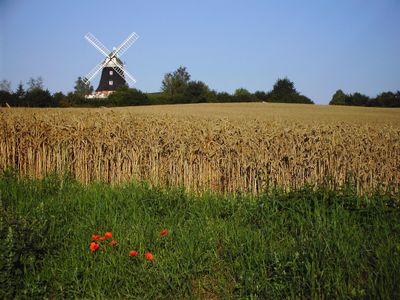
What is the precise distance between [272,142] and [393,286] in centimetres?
475

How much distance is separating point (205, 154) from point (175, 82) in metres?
66.6

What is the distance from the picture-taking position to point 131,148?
28.5ft

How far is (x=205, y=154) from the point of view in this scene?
8.08 meters

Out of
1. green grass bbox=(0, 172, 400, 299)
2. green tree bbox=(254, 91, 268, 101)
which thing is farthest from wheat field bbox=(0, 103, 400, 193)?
green tree bbox=(254, 91, 268, 101)

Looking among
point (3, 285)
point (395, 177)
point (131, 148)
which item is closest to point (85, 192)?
point (131, 148)

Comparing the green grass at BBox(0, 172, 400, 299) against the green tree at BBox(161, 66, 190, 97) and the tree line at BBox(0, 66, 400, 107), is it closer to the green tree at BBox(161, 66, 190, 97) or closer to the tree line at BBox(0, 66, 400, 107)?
the tree line at BBox(0, 66, 400, 107)

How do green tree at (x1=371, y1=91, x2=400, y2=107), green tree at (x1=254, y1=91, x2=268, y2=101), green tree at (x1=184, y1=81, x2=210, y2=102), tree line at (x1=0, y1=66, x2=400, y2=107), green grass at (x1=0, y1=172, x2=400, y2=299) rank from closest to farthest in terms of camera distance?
green grass at (x1=0, y1=172, x2=400, y2=299) < tree line at (x1=0, y1=66, x2=400, y2=107) < green tree at (x1=371, y1=91, x2=400, y2=107) < green tree at (x1=184, y1=81, x2=210, y2=102) < green tree at (x1=254, y1=91, x2=268, y2=101)

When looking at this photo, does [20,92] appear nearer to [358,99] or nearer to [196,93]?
[196,93]

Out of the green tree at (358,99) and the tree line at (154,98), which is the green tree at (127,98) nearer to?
the tree line at (154,98)

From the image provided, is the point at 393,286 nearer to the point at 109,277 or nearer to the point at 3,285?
the point at 109,277

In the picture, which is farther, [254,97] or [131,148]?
[254,97]

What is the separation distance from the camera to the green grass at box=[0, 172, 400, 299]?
144 inches

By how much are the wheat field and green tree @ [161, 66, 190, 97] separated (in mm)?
52475

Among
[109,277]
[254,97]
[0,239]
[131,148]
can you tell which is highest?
[254,97]
